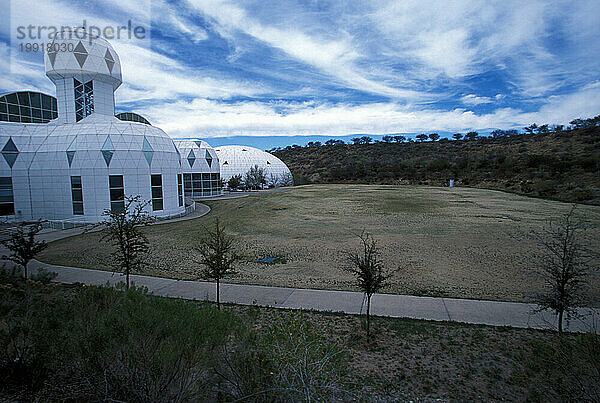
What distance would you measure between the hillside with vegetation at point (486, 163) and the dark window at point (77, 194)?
46.4 meters

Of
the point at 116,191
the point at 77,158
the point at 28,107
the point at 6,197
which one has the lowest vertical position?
the point at 6,197

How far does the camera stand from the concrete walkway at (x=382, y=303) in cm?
767

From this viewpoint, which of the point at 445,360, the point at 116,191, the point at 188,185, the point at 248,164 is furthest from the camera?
the point at 248,164

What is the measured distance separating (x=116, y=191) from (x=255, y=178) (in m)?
33.7

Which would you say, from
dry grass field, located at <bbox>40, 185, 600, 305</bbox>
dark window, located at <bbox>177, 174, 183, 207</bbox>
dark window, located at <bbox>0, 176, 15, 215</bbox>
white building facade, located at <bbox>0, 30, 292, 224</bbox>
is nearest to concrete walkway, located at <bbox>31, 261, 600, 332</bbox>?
dry grass field, located at <bbox>40, 185, 600, 305</bbox>

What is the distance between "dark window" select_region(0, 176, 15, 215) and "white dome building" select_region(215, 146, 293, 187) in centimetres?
3531

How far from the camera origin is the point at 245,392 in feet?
13.6

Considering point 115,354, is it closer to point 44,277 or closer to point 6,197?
point 44,277

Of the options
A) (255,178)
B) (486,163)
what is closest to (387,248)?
(255,178)

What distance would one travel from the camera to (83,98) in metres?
28.1

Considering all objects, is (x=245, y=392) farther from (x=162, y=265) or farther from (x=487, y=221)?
(x=487, y=221)

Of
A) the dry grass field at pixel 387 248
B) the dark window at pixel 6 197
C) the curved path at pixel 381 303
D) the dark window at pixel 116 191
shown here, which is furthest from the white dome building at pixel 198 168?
the curved path at pixel 381 303

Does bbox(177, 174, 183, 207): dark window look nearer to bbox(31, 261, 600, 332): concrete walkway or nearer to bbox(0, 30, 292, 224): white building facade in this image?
bbox(0, 30, 292, 224): white building facade

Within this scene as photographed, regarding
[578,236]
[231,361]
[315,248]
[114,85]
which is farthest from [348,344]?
[114,85]
